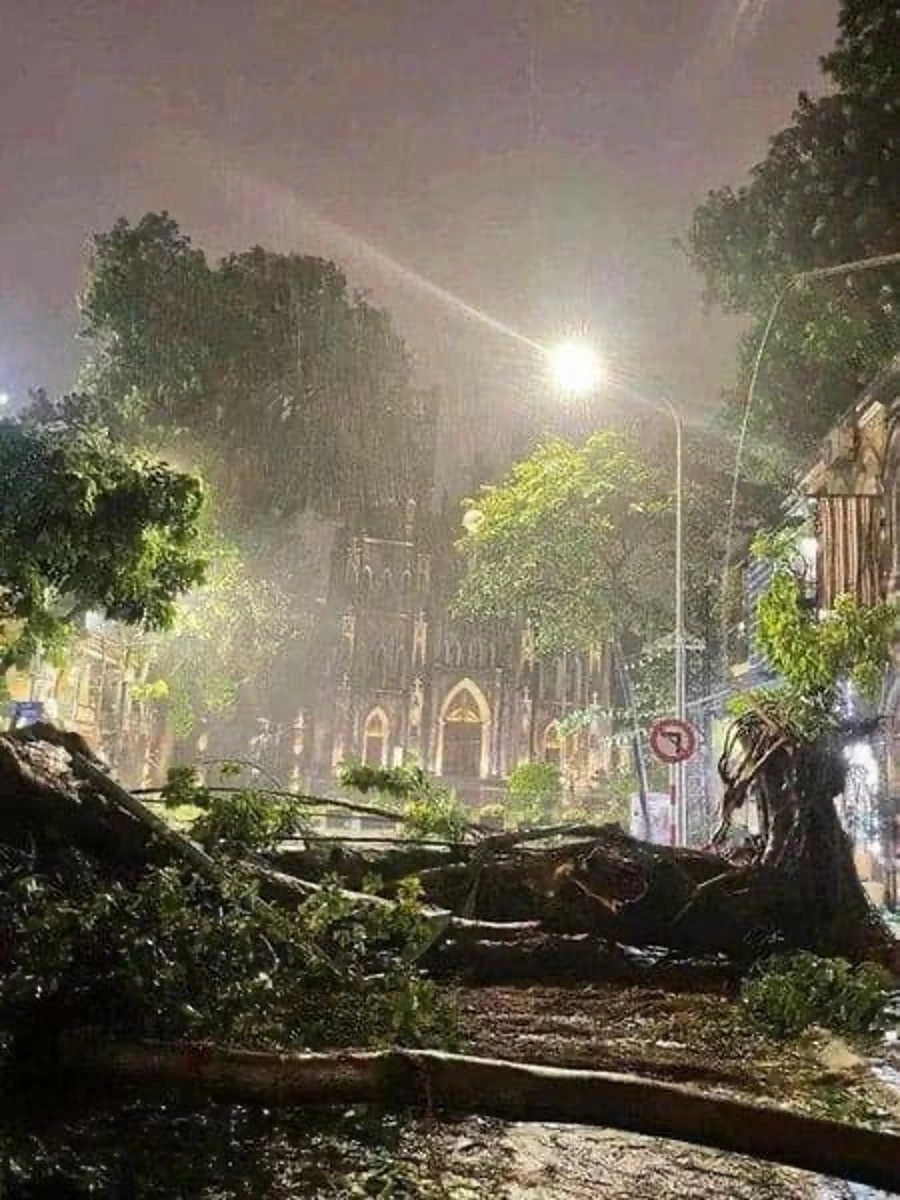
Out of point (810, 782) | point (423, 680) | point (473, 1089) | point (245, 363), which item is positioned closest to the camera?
point (473, 1089)

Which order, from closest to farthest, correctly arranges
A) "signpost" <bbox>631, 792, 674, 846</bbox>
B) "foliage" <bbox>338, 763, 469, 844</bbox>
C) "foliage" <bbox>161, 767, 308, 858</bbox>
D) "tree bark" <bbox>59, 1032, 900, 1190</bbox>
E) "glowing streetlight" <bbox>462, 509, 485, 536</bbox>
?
"tree bark" <bbox>59, 1032, 900, 1190</bbox>
"foliage" <bbox>161, 767, 308, 858</bbox>
"foliage" <bbox>338, 763, 469, 844</bbox>
"signpost" <bbox>631, 792, 674, 846</bbox>
"glowing streetlight" <bbox>462, 509, 485, 536</bbox>

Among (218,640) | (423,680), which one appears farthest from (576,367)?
(423,680)

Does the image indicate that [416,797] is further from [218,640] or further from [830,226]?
[218,640]

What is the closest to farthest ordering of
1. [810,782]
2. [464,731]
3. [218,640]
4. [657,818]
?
[810,782] < [657,818] < [218,640] < [464,731]

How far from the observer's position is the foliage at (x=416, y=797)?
11.4 meters

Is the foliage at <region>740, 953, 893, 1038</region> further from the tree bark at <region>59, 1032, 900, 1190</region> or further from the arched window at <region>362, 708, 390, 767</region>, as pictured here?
the arched window at <region>362, 708, 390, 767</region>

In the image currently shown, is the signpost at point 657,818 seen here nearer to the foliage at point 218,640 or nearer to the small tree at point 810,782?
the small tree at point 810,782

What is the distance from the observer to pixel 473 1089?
574cm

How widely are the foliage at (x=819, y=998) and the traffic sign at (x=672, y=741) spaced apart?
23.9ft

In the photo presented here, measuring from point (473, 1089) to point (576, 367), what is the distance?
14.4 metres

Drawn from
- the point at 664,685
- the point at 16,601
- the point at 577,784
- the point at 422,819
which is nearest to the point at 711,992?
the point at 422,819

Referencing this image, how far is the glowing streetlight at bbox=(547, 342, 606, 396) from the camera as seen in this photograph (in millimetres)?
18016

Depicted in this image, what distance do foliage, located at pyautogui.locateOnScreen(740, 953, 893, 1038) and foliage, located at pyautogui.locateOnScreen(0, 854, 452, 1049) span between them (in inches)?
117

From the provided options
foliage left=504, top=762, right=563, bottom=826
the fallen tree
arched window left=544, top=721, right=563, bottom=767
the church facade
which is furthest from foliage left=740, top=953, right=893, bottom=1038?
arched window left=544, top=721, right=563, bottom=767
